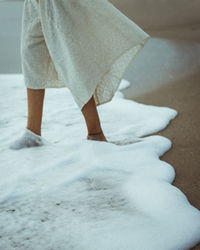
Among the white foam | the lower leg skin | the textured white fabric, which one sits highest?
the textured white fabric

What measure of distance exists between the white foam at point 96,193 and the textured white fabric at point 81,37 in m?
0.31

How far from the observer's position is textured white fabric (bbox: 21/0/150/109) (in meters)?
1.57

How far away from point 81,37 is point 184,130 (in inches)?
29.1

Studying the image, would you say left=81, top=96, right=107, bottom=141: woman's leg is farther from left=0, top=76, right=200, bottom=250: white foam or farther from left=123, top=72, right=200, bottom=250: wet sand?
left=123, top=72, right=200, bottom=250: wet sand

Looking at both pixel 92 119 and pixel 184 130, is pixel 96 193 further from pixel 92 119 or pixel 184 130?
pixel 184 130

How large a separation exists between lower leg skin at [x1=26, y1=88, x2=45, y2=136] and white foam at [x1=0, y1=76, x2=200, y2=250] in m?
0.12

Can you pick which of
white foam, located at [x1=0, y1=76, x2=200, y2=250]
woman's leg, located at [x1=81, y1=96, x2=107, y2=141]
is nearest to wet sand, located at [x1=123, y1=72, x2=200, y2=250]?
white foam, located at [x1=0, y1=76, x2=200, y2=250]

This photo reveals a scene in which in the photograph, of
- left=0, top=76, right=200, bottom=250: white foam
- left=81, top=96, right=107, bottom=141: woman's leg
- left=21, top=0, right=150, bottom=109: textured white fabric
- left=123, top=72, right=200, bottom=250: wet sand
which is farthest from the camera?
left=81, top=96, right=107, bottom=141: woman's leg

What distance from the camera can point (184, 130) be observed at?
1.92 metres

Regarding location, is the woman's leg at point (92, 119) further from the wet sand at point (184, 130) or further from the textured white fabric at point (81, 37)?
the wet sand at point (184, 130)

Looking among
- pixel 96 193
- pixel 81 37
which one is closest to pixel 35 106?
pixel 81 37

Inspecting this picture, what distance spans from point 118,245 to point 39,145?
2.98ft

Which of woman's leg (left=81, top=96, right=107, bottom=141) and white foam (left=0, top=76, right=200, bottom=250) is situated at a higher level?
woman's leg (left=81, top=96, right=107, bottom=141)

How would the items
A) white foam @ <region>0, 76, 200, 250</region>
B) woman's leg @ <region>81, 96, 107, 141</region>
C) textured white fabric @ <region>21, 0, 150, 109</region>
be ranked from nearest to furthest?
white foam @ <region>0, 76, 200, 250</region>, textured white fabric @ <region>21, 0, 150, 109</region>, woman's leg @ <region>81, 96, 107, 141</region>
